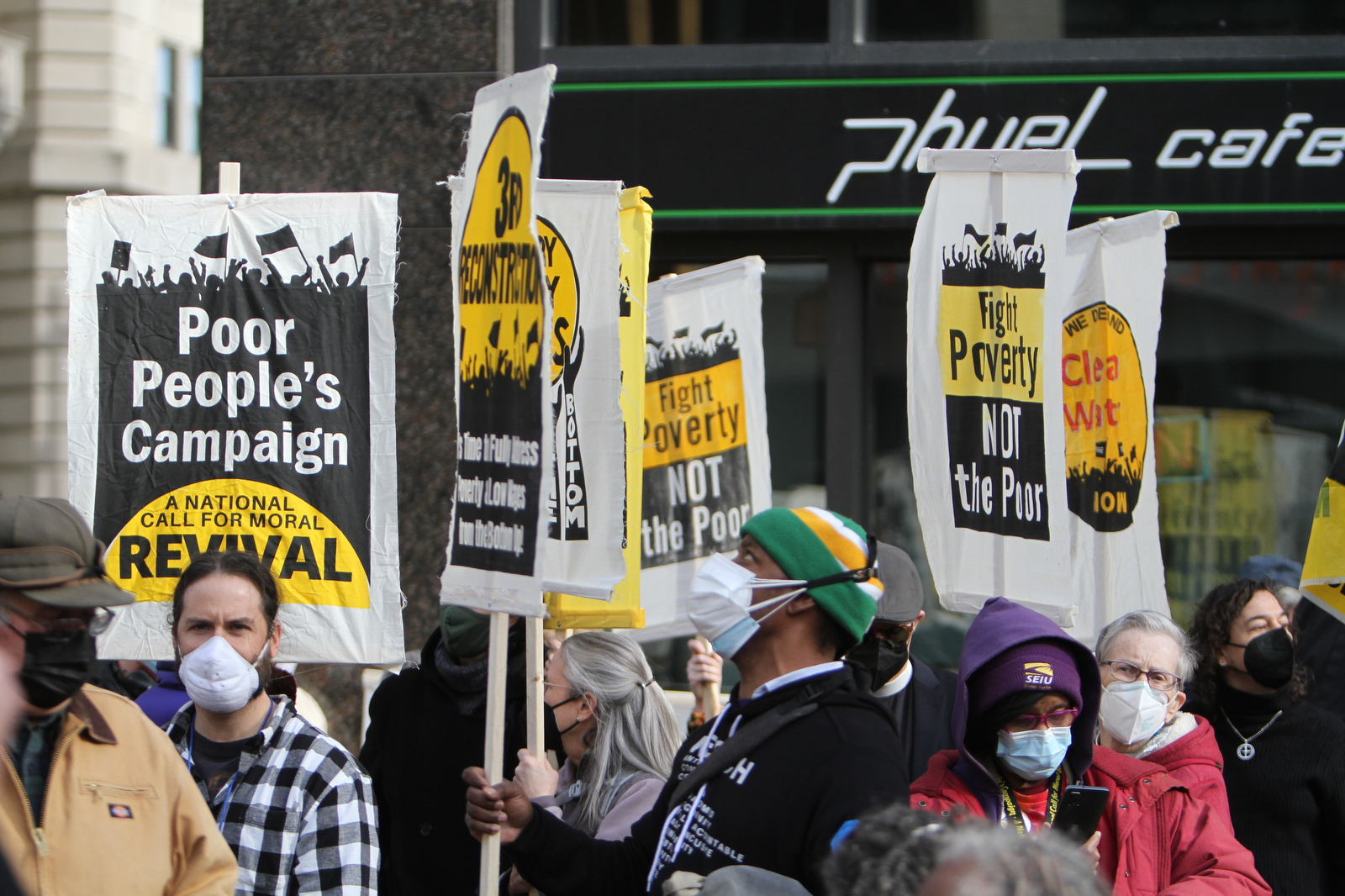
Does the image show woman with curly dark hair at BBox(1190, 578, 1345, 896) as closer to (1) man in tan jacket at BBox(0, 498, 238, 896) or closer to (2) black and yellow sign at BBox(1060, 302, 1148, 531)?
(2) black and yellow sign at BBox(1060, 302, 1148, 531)

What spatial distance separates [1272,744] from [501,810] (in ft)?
8.12

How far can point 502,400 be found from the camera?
3.72 metres

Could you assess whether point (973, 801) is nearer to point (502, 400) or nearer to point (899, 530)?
point (502, 400)

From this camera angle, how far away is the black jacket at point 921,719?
4758mm

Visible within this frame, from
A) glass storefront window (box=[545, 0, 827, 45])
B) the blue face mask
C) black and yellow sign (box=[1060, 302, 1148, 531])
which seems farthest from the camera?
glass storefront window (box=[545, 0, 827, 45])

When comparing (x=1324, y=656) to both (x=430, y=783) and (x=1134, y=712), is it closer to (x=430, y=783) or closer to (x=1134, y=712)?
(x=1134, y=712)

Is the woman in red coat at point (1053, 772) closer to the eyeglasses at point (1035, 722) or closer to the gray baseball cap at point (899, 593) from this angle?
the eyeglasses at point (1035, 722)

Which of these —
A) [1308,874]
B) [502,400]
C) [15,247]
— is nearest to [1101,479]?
[1308,874]

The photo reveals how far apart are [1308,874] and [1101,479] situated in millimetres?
1716

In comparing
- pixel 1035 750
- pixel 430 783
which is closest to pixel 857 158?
pixel 430 783

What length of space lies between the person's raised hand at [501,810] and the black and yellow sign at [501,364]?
526 mm

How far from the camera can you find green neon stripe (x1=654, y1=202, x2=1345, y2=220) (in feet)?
24.1

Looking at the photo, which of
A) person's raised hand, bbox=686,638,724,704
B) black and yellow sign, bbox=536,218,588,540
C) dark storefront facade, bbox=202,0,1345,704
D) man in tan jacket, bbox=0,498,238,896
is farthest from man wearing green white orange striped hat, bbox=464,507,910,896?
dark storefront facade, bbox=202,0,1345,704

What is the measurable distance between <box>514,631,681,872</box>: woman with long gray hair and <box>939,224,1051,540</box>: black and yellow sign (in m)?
1.24
